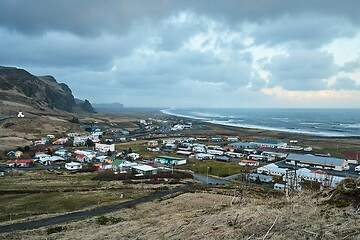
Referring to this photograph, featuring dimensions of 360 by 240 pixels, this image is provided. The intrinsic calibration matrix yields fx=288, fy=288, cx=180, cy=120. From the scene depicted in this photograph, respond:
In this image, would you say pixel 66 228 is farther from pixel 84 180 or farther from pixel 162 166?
pixel 162 166

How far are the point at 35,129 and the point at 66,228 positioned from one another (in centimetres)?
6997

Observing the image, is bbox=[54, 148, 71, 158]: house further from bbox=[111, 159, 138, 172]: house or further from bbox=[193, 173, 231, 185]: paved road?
bbox=[193, 173, 231, 185]: paved road

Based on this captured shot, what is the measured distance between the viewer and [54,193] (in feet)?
91.9

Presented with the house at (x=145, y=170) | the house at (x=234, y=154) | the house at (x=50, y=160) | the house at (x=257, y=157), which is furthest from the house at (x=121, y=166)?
the house at (x=257, y=157)

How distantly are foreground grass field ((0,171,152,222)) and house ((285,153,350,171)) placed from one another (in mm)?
28226

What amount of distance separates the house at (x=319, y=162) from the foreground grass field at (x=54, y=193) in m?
28.2

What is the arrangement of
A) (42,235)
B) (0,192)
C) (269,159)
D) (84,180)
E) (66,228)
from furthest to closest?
(269,159) < (84,180) < (0,192) < (66,228) < (42,235)

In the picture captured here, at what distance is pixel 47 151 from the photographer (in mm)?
52719

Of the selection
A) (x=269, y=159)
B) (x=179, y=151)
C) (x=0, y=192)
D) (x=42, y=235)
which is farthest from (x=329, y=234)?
(x=179, y=151)

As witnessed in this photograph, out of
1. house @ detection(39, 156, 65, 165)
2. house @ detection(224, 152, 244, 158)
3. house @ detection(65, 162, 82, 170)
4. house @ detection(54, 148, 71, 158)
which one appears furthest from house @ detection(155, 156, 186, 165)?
house @ detection(54, 148, 71, 158)

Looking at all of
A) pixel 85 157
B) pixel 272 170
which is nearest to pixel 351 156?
pixel 272 170

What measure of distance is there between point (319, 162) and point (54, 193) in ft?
125

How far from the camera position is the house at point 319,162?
43.1 meters

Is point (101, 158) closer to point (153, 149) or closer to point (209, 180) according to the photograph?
point (153, 149)
